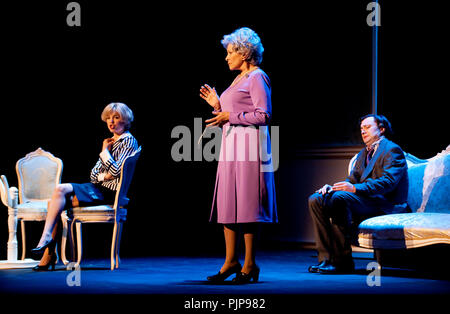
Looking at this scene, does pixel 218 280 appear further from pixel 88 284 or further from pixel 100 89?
pixel 100 89

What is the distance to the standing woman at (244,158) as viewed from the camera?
136 inches

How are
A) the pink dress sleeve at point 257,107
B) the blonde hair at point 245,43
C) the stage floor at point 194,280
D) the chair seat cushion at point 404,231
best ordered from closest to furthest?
the stage floor at point 194,280
the pink dress sleeve at point 257,107
the blonde hair at point 245,43
the chair seat cushion at point 404,231

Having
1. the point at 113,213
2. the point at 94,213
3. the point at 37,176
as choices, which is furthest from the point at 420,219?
the point at 37,176

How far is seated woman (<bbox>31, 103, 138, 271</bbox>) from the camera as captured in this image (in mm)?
4352

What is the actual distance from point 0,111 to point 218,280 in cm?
372

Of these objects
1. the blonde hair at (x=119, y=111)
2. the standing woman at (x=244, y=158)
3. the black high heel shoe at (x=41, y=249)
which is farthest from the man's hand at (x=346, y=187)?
the black high heel shoe at (x=41, y=249)

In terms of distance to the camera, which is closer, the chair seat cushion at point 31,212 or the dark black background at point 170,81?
the chair seat cushion at point 31,212

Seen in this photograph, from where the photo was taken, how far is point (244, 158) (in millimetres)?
3477

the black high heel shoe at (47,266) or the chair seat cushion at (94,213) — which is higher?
the chair seat cushion at (94,213)

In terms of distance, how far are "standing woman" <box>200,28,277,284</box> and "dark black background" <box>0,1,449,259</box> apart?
7.75 ft

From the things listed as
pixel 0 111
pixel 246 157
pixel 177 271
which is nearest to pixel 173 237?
pixel 0 111

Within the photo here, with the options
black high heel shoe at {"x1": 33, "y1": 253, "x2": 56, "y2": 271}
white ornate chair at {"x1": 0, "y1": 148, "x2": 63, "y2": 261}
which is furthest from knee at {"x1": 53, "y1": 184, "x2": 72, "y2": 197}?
white ornate chair at {"x1": 0, "y1": 148, "x2": 63, "y2": 261}

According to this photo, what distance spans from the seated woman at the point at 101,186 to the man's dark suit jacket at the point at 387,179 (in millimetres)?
1608

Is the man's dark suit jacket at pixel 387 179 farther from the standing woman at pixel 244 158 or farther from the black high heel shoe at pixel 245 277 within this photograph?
the black high heel shoe at pixel 245 277
